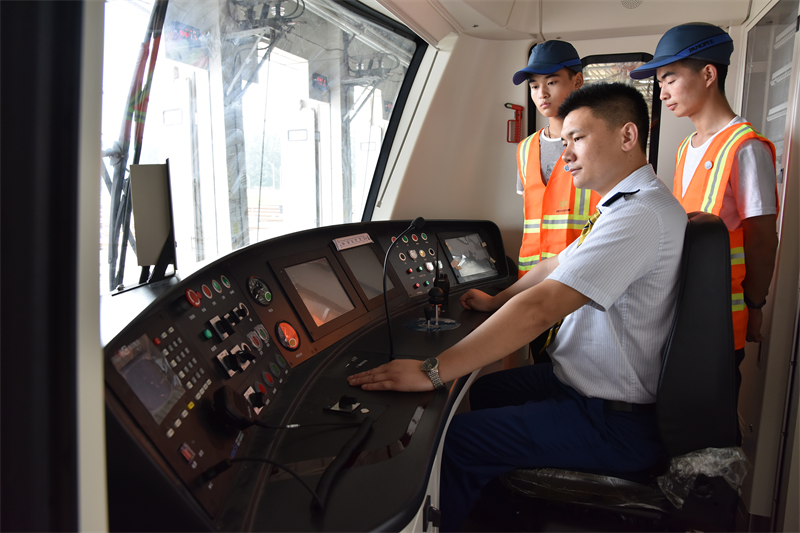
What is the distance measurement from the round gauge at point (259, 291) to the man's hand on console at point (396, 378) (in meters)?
0.29

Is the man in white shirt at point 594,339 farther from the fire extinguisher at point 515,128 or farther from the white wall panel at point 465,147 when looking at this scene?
the fire extinguisher at point 515,128

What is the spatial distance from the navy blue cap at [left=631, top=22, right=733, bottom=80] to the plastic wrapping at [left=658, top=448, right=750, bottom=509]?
1.51m

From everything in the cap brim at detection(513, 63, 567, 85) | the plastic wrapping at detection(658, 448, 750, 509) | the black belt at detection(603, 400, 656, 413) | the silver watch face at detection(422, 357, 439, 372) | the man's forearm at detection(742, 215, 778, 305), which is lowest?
the plastic wrapping at detection(658, 448, 750, 509)

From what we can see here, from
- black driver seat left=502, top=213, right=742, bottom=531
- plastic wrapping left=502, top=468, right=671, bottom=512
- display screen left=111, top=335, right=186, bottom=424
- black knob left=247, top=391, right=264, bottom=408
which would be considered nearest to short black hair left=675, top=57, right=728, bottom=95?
black driver seat left=502, top=213, right=742, bottom=531

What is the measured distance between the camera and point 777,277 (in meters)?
1.77

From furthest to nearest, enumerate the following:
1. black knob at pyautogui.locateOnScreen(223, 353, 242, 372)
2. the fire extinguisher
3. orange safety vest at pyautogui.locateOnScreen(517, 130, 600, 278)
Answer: the fire extinguisher
orange safety vest at pyautogui.locateOnScreen(517, 130, 600, 278)
black knob at pyautogui.locateOnScreen(223, 353, 242, 372)

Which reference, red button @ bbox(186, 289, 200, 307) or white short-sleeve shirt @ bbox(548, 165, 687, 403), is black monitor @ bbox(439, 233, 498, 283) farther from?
red button @ bbox(186, 289, 200, 307)

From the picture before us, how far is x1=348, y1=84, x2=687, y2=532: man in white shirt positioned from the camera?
120cm

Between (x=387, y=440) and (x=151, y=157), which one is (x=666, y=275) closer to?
(x=387, y=440)

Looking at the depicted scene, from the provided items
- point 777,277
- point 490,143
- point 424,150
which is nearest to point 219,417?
point 777,277

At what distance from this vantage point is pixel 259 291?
49.5 inches

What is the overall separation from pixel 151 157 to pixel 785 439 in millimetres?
2225

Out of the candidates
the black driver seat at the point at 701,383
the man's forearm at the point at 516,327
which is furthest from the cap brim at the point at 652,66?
the man's forearm at the point at 516,327

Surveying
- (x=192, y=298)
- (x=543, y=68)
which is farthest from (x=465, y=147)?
(x=192, y=298)
